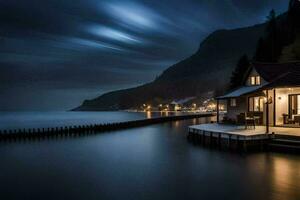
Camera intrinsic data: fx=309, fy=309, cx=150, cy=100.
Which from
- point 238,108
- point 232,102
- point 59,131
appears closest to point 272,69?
point 238,108

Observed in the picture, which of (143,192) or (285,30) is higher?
(285,30)

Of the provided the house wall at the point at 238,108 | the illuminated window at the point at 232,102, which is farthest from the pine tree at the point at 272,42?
the house wall at the point at 238,108

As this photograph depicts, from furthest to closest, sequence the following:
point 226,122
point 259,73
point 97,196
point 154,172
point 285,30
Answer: point 285,30 < point 226,122 < point 259,73 < point 154,172 < point 97,196

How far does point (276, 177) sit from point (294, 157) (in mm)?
4758

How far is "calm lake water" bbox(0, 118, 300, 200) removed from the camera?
1345 cm

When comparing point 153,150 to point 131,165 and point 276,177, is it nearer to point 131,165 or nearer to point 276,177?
point 131,165

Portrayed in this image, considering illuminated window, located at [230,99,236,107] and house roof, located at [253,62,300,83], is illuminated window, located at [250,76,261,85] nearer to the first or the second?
house roof, located at [253,62,300,83]

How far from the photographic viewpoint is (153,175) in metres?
17.2

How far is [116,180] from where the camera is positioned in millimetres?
16188

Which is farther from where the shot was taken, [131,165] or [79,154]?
[79,154]

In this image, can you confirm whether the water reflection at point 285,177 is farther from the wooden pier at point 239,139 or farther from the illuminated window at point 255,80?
the illuminated window at point 255,80

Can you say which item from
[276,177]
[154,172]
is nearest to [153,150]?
[154,172]

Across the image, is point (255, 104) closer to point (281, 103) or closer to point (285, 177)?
point (281, 103)

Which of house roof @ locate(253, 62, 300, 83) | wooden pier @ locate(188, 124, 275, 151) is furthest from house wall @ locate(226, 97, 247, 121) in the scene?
wooden pier @ locate(188, 124, 275, 151)
